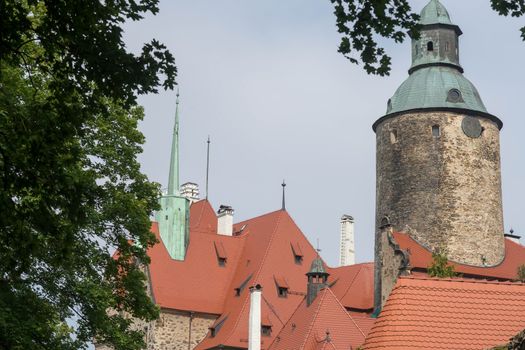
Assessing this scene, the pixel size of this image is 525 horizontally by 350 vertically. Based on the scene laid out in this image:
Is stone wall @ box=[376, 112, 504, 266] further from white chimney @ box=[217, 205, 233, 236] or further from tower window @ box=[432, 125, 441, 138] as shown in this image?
white chimney @ box=[217, 205, 233, 236]

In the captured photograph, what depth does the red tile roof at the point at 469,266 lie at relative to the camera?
38125 mm

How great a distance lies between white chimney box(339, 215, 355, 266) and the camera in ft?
180

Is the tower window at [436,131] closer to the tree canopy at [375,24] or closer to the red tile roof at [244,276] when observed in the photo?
the red tile roof at [244,276]

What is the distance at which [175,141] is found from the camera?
54.4 meters

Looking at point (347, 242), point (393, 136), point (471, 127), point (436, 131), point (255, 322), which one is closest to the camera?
point (436, 131)

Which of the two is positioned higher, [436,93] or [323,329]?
[436,93]

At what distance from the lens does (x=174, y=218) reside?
167ft

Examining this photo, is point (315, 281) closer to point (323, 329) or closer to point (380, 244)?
point (380, 244)

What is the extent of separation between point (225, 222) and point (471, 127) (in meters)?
15.0

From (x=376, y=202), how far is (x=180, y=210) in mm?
12435

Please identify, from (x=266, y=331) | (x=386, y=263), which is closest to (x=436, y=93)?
(x=386, y=263)

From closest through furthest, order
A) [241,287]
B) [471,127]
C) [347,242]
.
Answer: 1. [471,127]
2. [241,287]
3. [347,242]

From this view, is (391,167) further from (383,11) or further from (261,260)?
(383,11)

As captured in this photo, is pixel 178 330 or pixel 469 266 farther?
pixel 178 330
